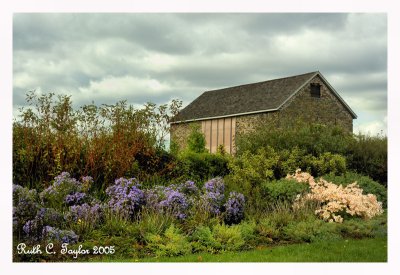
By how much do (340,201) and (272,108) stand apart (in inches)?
538

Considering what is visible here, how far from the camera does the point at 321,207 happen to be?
391 inches

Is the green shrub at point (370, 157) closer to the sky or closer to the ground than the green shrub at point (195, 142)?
closer to the ground

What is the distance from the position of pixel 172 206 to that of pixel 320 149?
16.9ft

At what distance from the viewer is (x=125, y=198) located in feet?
29.0

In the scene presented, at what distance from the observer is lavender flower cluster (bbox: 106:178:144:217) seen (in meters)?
8.68

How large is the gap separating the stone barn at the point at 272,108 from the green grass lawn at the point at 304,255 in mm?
14238

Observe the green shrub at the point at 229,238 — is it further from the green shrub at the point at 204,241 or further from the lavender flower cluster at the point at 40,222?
the lavender flower cluster at the point at 40,222

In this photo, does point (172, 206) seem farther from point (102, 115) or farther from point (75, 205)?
point (102, 115)

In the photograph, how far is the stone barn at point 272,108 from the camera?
2327cm

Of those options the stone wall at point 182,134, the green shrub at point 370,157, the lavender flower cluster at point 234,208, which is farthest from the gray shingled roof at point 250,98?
the lavender flower cluster at point 234,208

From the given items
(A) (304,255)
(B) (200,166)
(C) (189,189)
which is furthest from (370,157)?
(A) (304,255)

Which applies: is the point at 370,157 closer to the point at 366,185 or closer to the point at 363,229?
the point at 366,185

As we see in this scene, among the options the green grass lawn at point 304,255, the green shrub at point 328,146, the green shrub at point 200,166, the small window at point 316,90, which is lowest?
the green grass lawn at point 304,255
